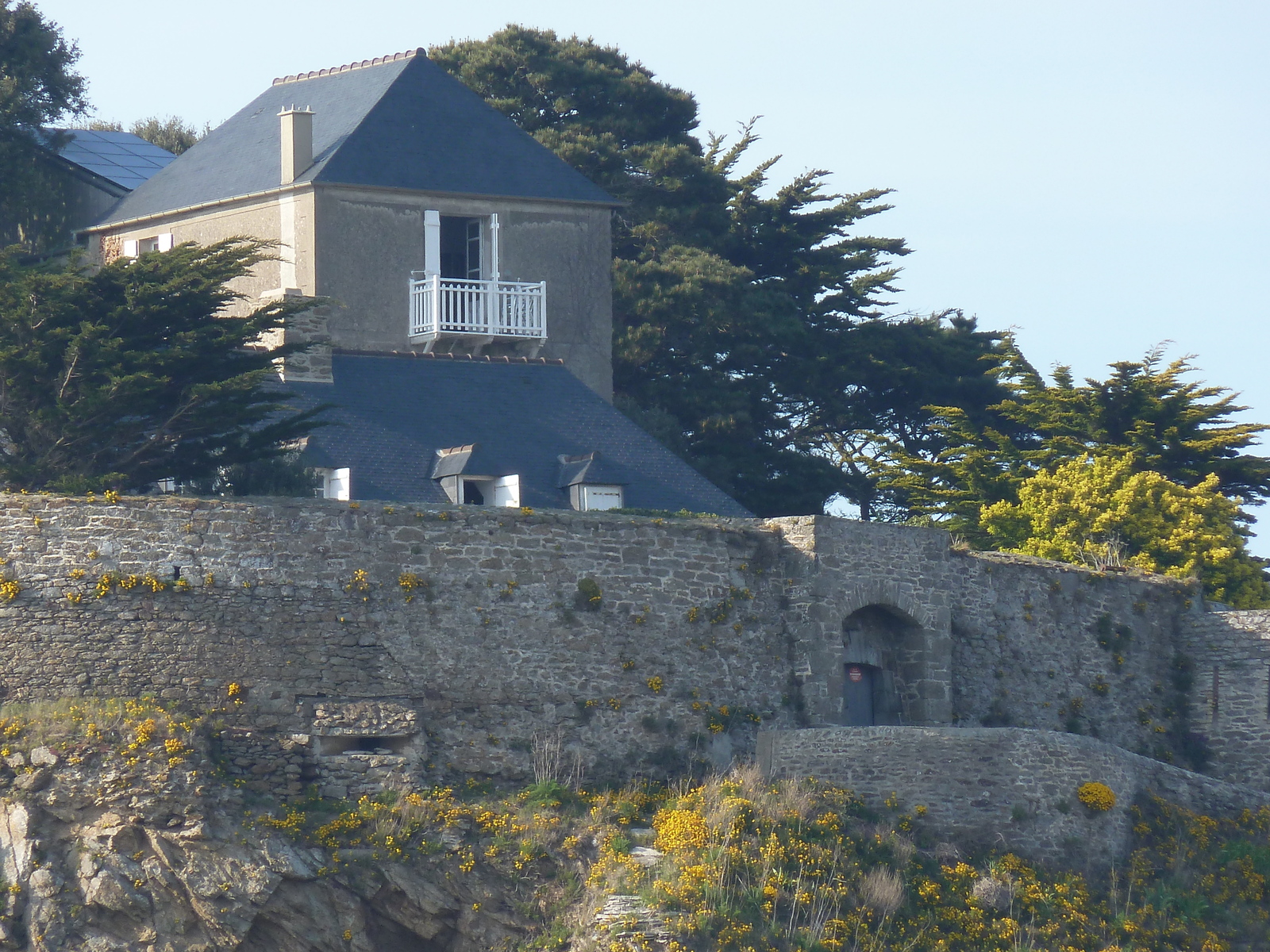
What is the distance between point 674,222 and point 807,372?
351 centimetres

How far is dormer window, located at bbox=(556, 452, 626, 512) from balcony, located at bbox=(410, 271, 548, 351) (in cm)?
440

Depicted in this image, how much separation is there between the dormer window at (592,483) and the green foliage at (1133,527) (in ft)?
24.5

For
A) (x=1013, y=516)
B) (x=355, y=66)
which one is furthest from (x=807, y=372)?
(x=355, y=66)

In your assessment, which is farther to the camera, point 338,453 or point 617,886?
point 338,453

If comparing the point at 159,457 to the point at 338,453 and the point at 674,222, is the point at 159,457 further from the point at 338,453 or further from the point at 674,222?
the point at 674,222

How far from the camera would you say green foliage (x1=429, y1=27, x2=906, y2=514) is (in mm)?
38438

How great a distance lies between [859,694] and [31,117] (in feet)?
57.4

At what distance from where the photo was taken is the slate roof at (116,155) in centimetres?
Result: 3862

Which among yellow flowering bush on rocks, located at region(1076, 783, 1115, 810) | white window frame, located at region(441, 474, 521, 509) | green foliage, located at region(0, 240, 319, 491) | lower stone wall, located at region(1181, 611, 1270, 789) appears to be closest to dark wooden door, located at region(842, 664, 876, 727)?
yellow flowering bush on rocks, located at region(1076, 783, 1115, 810)

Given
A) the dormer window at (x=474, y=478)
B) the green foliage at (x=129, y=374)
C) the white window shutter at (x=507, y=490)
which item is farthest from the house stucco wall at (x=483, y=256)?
the green foliage at (x=129, y=374)

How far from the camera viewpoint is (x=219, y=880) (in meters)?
21.8

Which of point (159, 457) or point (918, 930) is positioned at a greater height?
point (159, 457)

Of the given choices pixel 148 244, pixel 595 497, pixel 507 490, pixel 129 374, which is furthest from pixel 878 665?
pixel 148 244

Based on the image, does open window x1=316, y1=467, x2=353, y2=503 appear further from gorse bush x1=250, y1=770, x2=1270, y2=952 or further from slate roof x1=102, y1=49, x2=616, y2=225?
slate roof x1=102, y1=49, x2=616, y2=225
